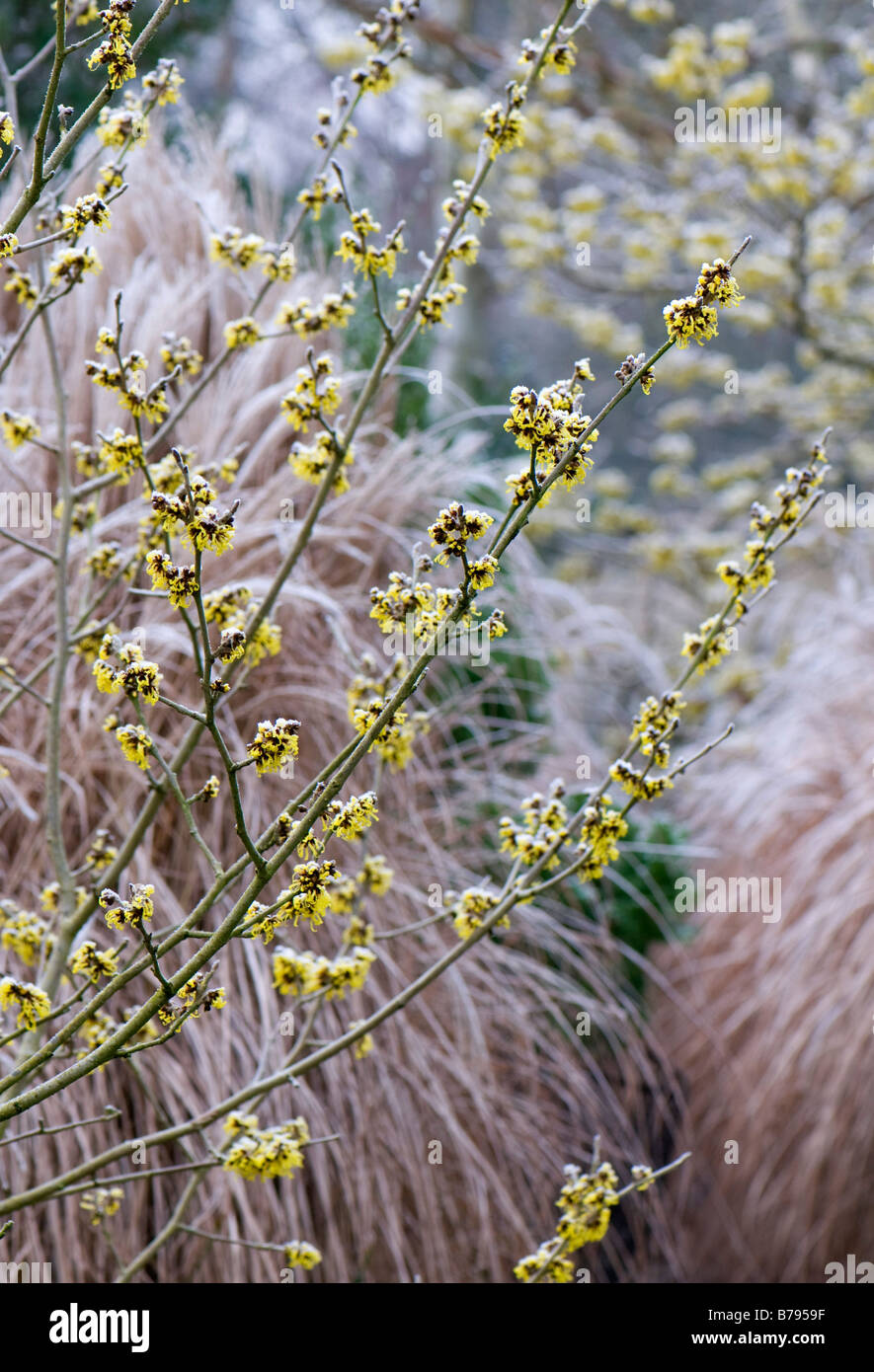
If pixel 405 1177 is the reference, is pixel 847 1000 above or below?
above

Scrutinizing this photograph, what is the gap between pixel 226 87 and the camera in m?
8.55

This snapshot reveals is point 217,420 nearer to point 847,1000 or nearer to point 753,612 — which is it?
point 847,1000

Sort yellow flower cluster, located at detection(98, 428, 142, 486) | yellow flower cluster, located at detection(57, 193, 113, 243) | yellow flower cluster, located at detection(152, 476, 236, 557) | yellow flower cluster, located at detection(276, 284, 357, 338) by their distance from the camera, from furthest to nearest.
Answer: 1. yellow flower cluster, located at detection(276, 284, 357, 338)
2. yellow flower cluster, located at detection(98, 428, 142, 486)
3. yellow flower cluster, located at detection(57, 193, 113, 243)
4. yellow flower cluster, located at detection(152, 476, 236, 557)

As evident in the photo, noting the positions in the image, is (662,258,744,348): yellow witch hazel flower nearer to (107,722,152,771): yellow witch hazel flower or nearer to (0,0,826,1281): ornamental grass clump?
(0,0,826,1281): ornamental grass clump

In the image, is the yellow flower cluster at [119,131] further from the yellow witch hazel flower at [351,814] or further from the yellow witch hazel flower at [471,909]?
the yellow witch hazel flower at [471,909]

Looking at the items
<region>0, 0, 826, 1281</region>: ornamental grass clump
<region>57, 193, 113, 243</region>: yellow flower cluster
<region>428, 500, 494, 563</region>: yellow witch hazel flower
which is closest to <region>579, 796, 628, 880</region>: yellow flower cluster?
<region>0, 0, 826, 1281</region>: ornamental grass clump

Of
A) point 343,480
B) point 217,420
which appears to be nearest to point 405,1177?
point 343,480

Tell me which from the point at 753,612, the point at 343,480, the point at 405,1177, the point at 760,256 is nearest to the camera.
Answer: the point at 343,480

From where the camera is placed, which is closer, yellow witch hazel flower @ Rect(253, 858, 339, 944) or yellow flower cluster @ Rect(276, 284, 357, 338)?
yellow witch hazel flower @ Rect(253, 858, 339, 944)

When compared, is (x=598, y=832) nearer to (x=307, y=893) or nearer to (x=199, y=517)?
(x=307, y=893)

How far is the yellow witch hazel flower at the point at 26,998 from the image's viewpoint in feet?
3.01

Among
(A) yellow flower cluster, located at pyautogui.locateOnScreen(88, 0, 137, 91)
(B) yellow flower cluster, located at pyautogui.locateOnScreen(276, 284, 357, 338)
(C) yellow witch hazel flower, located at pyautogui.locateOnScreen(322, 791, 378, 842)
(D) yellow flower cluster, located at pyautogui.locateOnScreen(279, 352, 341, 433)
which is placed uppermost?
(B) yellow flower cluster, located at pyautogui.locateOnScreen(276, 284, 357, 338)

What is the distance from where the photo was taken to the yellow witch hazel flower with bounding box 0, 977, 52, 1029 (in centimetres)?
92
